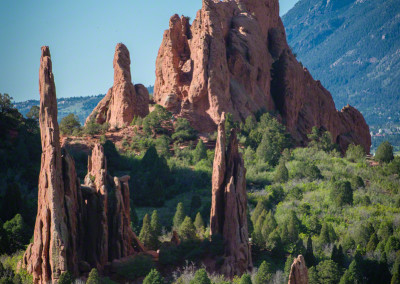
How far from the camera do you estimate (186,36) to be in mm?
76938

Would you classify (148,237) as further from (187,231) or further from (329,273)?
(329,273)

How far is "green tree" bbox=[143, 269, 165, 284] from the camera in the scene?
117ft

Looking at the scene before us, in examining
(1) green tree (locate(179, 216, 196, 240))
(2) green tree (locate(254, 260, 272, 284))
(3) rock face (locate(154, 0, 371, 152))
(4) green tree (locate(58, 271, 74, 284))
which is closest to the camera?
(4) green tree (locate(58, 271, 74, 284))

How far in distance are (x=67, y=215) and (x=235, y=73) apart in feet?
137

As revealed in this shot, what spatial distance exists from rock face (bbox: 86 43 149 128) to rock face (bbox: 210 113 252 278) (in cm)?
3134

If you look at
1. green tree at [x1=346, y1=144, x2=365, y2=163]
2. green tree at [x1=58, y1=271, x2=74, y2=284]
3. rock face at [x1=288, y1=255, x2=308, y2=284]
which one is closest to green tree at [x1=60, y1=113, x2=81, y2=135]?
green tree at [x1=346, y1=144, x2=365, y2=163]

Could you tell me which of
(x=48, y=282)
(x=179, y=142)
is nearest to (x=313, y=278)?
(x=48, y=282)

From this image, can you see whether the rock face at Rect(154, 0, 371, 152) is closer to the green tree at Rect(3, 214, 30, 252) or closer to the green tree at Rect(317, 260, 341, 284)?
the green tree at Rect(3, 214, 30, 252)

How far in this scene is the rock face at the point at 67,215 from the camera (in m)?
35.0

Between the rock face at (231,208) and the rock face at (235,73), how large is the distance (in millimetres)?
27412

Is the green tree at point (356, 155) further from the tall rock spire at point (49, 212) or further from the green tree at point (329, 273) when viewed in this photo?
the tall rock spire at point (49, 212)

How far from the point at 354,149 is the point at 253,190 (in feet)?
52.4

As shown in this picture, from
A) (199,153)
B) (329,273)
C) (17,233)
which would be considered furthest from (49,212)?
(199,153)

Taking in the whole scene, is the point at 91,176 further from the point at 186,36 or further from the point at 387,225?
the point at 186,36
